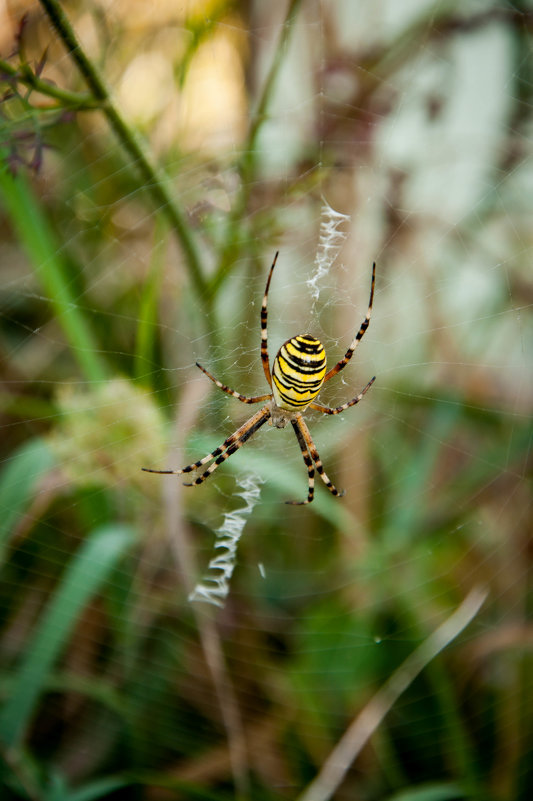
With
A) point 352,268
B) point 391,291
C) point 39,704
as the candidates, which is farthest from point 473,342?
point 39,704

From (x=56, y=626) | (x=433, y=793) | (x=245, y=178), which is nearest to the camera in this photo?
(x=245, y=178)

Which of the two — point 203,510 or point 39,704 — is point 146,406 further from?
point 39,704

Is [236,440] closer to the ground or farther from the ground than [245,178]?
closer to the ground

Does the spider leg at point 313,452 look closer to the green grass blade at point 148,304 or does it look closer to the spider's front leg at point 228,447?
the spider's front leg at point 228,447

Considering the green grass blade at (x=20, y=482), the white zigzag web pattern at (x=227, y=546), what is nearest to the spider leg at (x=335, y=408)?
the white zigzag web pattern at (x=227, y=546)

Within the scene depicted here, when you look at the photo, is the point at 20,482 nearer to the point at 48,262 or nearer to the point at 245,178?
the point at 48,262

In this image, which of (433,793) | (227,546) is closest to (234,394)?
(227,546)

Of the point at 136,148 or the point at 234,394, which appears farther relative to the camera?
the point at 234,394

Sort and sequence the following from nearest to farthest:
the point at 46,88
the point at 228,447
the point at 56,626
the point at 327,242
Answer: the point at 46,88, the point at 56,626, the point at 327,242, the point at 228,447
